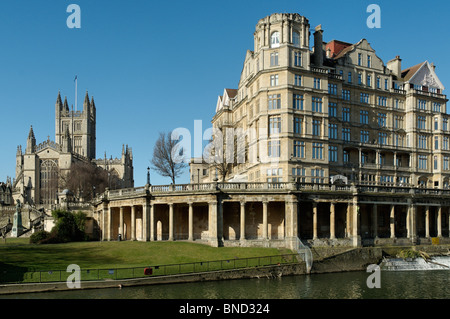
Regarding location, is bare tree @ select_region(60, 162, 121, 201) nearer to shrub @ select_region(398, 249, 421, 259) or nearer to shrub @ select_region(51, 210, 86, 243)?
shrub @ select_region(51, 210, 86, 243)

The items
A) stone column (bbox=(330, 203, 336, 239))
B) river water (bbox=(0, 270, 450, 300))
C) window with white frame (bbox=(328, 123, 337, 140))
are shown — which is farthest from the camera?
window with white frame (bbox=(328, 123, 337, 140))

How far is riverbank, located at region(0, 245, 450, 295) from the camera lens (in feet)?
132

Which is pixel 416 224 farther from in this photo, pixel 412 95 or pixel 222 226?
pixel 222 226

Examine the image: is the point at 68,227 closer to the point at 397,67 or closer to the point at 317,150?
the point at 317,150

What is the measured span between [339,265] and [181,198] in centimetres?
2045

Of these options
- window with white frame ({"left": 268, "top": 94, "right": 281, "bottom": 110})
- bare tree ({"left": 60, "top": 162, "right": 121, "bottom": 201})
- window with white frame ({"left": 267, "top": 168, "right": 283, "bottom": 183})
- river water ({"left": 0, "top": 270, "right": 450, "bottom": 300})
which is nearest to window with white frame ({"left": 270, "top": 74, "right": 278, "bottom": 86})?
window with white frame ({"left": 268, "top": 94, "right": 281, "bottom": 110})

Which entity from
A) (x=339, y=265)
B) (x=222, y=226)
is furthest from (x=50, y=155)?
(x=339, y=265)

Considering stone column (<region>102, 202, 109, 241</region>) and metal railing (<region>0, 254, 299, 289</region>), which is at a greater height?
stone column (<region>102, 202, 109, 241</region>)

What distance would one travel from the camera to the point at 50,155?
165 m

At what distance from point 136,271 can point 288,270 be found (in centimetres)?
1631

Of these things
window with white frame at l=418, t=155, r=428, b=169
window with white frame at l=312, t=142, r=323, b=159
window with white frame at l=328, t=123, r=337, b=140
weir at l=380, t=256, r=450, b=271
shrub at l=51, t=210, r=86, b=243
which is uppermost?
Answer: window with white frame at l=328, t=123, r=337, b=140

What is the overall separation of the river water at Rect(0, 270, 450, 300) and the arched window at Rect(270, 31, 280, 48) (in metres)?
35.4

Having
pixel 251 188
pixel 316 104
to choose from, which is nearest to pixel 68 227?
pixel 251 188

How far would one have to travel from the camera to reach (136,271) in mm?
44188
